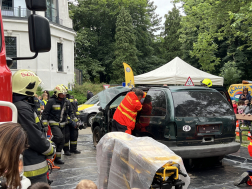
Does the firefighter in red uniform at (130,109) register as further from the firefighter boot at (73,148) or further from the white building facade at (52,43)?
the white building facade at (52,43)

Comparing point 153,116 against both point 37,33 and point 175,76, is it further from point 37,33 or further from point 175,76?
point 175,76

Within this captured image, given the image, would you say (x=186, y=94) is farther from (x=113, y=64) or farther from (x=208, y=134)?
(x=113, y=64)

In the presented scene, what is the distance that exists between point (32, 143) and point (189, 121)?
11.3 ft

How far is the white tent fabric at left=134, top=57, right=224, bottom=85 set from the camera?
1519 centimetres

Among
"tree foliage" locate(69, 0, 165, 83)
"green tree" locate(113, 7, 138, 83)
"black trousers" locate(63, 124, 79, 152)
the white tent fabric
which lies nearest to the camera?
"black trousers" locate(63, 124, 79, 152)

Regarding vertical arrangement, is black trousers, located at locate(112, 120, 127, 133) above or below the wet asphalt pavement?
above

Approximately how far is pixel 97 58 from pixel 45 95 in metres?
29.3

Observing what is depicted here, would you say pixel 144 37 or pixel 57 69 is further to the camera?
pixel 144 37

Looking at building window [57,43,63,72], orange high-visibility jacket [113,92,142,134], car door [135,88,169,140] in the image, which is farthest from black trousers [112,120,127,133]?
building window [57,43,63,72]

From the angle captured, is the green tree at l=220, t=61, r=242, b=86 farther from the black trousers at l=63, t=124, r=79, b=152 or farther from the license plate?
the license plate

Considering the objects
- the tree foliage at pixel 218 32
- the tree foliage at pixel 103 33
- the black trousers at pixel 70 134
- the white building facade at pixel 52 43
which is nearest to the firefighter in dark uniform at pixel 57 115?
the black trousers at pixel 70 134

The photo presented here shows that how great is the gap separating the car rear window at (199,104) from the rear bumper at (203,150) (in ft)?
2.05

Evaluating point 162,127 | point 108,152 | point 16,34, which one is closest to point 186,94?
point 162,127

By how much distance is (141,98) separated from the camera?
6426 millimetres
